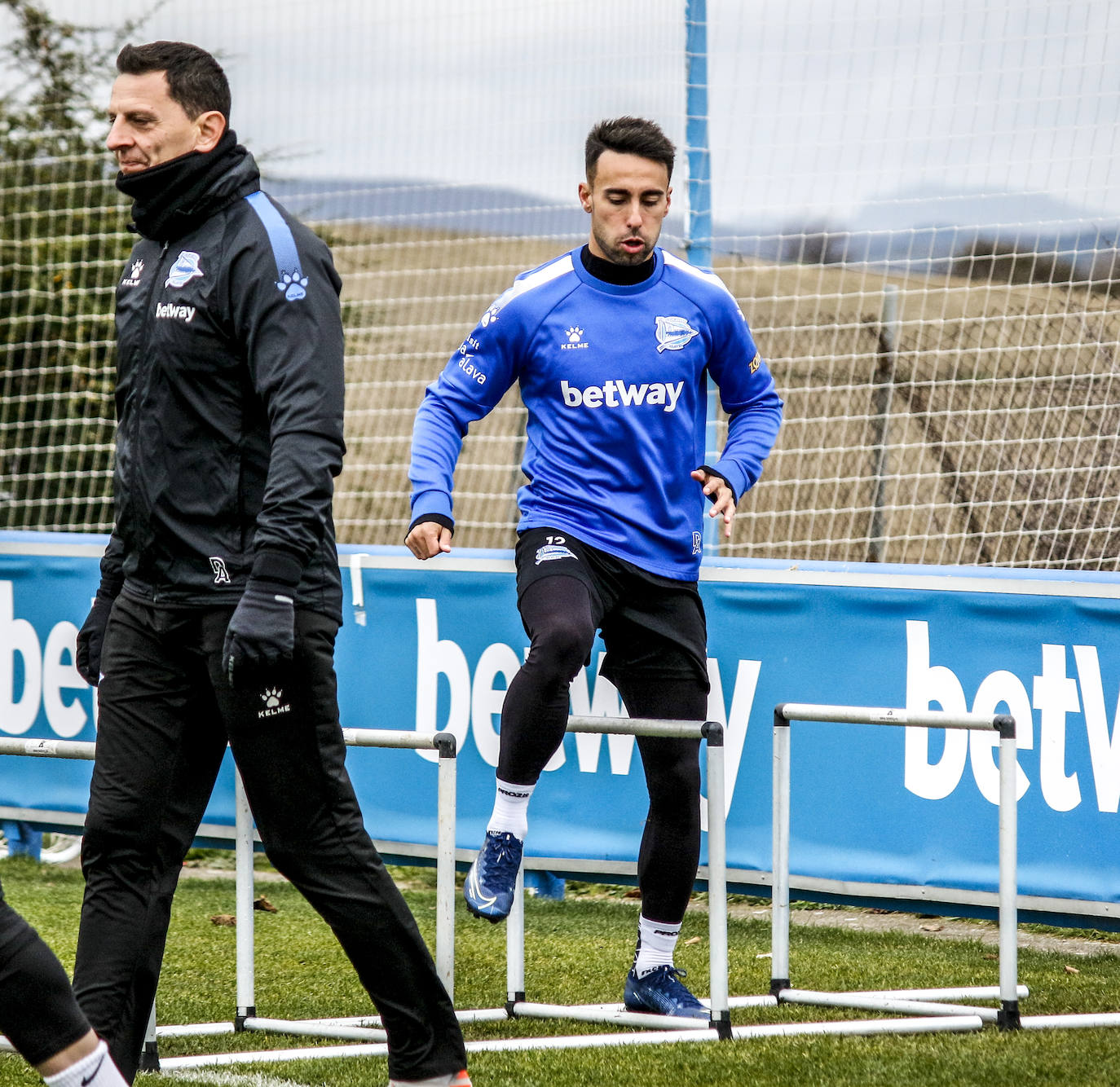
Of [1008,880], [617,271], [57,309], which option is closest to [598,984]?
[1008,880]

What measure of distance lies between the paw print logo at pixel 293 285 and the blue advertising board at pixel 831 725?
10.5 ft

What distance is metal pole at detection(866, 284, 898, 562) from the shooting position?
24.4ft

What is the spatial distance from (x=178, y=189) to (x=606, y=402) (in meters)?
1.39

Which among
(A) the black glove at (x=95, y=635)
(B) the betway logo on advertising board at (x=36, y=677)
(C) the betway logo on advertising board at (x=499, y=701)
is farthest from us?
(B) the betway logo on advertising board at (x=36, y=677)

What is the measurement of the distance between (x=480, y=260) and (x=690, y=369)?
13.6 ft

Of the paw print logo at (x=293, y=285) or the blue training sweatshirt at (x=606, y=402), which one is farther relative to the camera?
the blue training sweatshirt at (x=606, y=402)

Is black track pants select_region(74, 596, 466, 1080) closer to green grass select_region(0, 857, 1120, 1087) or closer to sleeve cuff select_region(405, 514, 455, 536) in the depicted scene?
green grass select_region(0, 857, 1120, 1087)

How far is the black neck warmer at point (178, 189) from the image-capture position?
3.68 meters

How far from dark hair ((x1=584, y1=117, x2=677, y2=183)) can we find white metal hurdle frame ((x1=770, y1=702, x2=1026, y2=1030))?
61.5 inches

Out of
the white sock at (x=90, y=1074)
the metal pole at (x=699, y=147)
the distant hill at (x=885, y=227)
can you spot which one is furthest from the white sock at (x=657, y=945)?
the distant hill at (x=885, y=227)

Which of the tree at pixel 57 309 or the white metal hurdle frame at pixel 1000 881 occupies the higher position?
the tree at pixel 57 309

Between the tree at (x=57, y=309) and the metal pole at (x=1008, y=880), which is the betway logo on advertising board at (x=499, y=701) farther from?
the tree at (x=57, y=309)

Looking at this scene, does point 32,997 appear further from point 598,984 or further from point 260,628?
point 598,984

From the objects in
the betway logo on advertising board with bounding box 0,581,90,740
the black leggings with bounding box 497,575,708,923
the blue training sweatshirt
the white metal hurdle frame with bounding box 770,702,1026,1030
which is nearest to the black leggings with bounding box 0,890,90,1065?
the black leggings with bounding box 497,575,708,923
